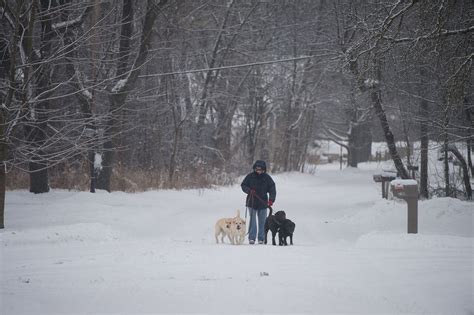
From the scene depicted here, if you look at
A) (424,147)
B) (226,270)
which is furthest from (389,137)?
(226,270)

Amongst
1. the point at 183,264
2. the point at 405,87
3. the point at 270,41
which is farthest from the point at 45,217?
the point at 270,41

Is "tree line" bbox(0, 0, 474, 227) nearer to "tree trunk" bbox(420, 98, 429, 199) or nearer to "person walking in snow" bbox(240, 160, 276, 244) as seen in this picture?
"tree trunk" bbox(420, 98, 429, 199)

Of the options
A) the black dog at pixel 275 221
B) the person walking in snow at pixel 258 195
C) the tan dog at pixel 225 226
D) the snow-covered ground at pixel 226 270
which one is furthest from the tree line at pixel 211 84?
the tan dog at pixel 225 226

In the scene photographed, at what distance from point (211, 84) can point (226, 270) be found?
22.3 meters

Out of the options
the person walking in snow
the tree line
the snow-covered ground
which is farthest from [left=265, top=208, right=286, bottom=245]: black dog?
the tree line

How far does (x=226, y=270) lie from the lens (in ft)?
24.8

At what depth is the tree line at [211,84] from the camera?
11039 mm

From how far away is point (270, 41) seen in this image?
1258 inches

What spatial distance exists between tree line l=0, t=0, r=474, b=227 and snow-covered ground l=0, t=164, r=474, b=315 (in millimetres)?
2316

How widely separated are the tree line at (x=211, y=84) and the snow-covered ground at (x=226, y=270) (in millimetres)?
2316

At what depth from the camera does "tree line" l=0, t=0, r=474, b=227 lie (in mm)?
11039

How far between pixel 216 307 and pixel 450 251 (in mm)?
5469

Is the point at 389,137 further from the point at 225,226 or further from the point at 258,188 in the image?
the point at 225,226

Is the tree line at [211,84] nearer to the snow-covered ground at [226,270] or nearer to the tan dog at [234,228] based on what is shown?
the snow-covered ground at [226,270]
